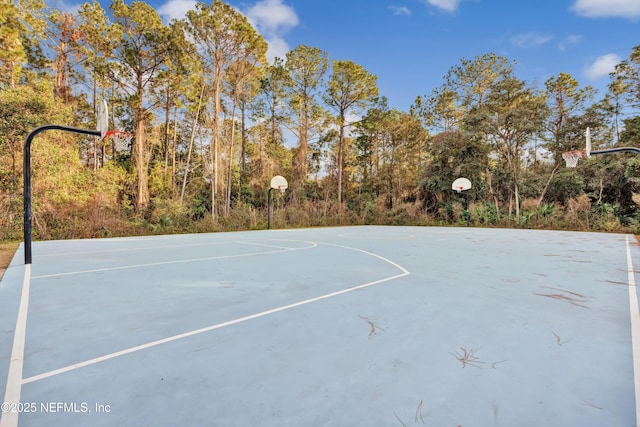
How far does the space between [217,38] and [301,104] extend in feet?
18.6

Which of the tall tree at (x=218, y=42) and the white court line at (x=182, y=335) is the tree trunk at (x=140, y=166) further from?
the white court line at (x=182, y=335)

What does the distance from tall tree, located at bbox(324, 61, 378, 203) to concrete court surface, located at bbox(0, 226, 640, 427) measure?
44.5ft

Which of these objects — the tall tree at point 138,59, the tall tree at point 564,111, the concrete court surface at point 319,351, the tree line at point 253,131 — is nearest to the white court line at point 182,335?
the concrete court surface at point 319,351

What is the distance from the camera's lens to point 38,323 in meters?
2.19

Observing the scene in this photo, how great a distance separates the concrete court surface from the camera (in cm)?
122

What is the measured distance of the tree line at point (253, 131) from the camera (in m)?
9.32

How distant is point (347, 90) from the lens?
16.9m

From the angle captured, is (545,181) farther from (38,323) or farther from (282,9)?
(38,323)

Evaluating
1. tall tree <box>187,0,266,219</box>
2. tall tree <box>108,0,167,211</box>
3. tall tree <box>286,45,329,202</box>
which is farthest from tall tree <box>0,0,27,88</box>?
tall tree <box>286,45,329,202</box>

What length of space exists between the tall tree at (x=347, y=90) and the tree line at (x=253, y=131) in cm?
8

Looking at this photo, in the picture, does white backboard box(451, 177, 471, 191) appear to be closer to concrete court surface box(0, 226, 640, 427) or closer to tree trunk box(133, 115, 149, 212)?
concrete court surface box(0, 226, 640, 427)

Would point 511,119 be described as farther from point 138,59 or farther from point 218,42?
point 138,59

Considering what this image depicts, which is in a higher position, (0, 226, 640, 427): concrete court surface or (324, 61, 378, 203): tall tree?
(324, 61, 378, 203): tall tree

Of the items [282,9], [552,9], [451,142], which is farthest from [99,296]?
[451,142]
